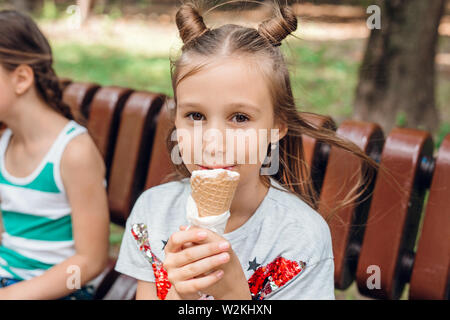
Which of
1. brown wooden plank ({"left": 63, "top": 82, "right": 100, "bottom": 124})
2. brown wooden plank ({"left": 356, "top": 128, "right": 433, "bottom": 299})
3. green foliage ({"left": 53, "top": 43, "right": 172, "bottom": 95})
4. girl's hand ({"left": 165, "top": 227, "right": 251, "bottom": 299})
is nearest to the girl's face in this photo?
girl's hand ({"left": 165, "top": 227, "right": 251, "bottom": 299})

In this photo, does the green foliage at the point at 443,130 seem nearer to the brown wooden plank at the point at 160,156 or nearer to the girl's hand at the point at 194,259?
the brown wooden plank at the point at 160,156

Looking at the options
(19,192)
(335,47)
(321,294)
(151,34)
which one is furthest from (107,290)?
(151,34)

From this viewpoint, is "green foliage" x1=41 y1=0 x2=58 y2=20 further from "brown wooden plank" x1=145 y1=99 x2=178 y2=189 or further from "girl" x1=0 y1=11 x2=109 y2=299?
"brown wooden plank" x1=145 y1=99 x2=178 y2=189

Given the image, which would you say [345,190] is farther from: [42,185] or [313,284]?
[42,185]

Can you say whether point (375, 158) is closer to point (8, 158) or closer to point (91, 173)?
point (91, 173)

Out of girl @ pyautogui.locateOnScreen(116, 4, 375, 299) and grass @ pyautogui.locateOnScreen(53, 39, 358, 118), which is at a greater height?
girl @ pyautogui.locateOnScreen(116, 4, 375, 299)

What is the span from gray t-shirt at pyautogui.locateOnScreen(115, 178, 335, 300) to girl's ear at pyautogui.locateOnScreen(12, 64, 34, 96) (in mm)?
728

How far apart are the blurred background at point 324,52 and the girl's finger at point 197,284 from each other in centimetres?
67

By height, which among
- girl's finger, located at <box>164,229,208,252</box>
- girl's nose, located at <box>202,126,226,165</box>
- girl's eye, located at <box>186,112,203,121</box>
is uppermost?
girl's eye, located at <box>186,112,203,121</box>

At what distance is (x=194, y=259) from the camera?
1.37 m

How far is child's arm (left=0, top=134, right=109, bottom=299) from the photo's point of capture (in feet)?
6.70

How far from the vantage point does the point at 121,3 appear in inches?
536

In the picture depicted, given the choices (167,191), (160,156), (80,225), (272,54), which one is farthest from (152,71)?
(272,54)

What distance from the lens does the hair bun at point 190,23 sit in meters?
1.66
